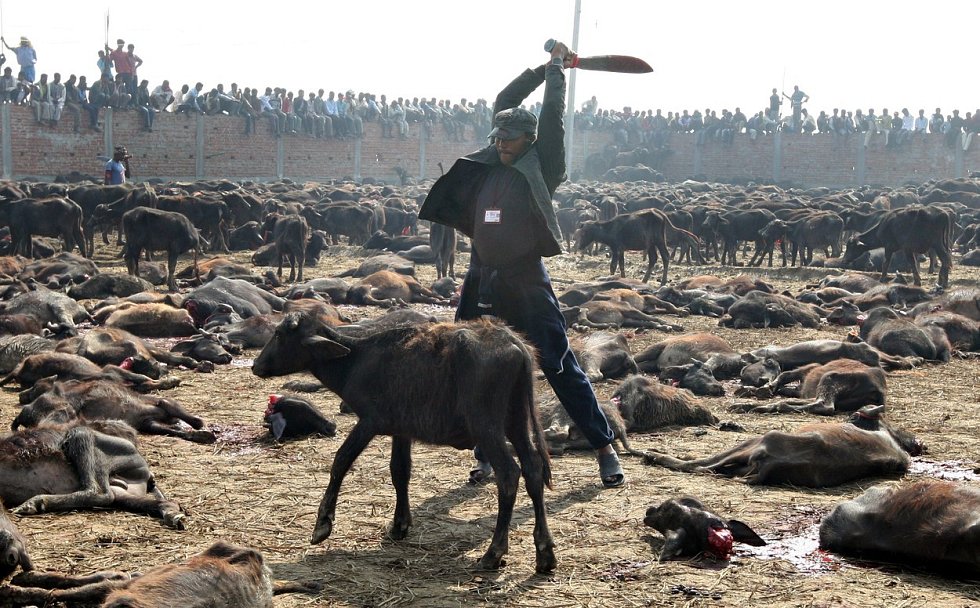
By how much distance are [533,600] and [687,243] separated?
20.2 metres

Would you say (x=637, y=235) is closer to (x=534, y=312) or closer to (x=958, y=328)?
(x=958, y=328)

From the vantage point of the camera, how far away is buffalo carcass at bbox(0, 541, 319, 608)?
12.6 ft

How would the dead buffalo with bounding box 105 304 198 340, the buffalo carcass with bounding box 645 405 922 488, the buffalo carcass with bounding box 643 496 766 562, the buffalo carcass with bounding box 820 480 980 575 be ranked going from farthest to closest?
the dead buffalo with bounding box 105 304 198 340 → the buffalo carcass with bounding box 645 405 922 488 → the buffalo carcass with bounding box 643 496 766 562 → the buffalo carcass with bounding box 820 480 980 575

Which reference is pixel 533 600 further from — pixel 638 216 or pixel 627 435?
pixel 638 216

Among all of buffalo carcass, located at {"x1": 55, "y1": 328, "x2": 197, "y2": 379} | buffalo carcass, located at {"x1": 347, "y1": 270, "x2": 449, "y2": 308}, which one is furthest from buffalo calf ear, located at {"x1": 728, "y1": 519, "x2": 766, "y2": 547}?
buffalo carcass, located at {"x1": 347, "y1": 270, "x2": 449, "y2": 308}

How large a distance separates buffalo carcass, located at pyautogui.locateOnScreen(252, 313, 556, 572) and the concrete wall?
38661 millimetres

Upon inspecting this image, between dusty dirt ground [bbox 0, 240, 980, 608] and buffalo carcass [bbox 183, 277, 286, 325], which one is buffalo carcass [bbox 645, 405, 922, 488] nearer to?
dusty dirt ground [bbox 0, 240, 980, 608]

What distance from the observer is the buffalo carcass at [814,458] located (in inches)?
261

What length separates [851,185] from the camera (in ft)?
191

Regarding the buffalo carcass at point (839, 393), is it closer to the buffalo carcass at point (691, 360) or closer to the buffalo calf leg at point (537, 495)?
the buffalo carcass at point (691, 360)

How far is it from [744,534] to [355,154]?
50.2 metres

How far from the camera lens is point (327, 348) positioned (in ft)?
17.8

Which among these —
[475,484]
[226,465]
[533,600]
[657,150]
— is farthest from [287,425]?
[657,150]

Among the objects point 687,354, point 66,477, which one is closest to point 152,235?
point 687,354
